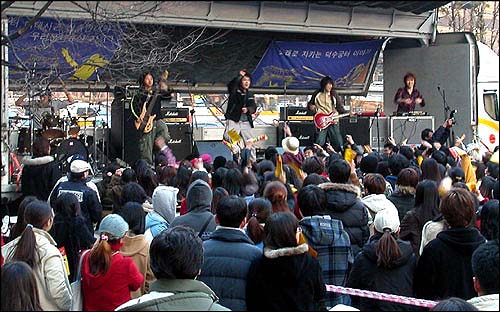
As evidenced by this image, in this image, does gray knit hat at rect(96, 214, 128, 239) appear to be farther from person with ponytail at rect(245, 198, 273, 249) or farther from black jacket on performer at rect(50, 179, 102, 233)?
black jacket on performer at rect(50, 179, 102, 233)

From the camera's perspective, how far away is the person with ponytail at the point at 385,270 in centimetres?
405

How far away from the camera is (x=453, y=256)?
3977 mm

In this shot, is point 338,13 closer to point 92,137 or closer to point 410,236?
point 92,137

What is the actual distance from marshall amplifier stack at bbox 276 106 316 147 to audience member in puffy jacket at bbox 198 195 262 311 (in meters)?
10.1

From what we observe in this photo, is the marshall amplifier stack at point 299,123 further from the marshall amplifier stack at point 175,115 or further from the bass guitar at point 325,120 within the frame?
the marshall amplifier stack at point 175,115

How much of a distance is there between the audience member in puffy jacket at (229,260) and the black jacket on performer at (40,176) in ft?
10.6

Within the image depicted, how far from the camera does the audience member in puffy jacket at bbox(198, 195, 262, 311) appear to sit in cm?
375

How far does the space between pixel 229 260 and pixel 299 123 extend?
35.5 feet

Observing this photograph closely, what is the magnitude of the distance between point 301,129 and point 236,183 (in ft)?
27.3

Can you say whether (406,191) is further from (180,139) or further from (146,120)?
(180,139)

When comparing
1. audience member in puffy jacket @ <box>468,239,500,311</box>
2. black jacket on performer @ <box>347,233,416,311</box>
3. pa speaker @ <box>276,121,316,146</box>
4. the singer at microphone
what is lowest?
black jacket on performer @ <box>347,233,416,311</box>

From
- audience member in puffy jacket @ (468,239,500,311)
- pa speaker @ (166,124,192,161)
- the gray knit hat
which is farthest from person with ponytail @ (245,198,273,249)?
pa speaker @ (166,124,192,161)

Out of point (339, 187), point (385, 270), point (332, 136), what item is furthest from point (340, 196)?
point (332, 136)

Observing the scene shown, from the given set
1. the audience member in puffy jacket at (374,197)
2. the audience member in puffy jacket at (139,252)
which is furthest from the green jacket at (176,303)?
the audience member in puffy jacket at (374,197)
